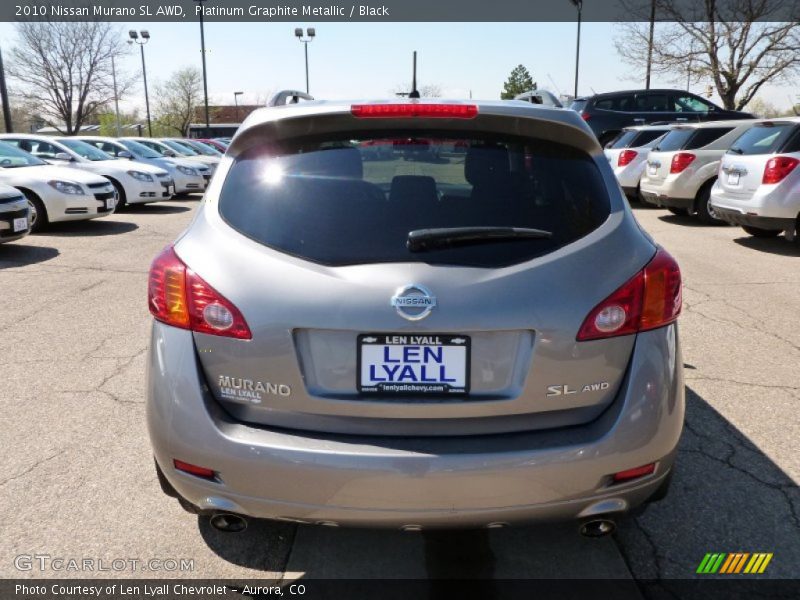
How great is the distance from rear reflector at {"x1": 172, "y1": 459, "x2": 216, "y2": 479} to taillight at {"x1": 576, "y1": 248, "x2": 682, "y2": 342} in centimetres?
126

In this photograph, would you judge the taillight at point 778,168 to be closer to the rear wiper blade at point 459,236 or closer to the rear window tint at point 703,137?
the rear window tint at point 703,137

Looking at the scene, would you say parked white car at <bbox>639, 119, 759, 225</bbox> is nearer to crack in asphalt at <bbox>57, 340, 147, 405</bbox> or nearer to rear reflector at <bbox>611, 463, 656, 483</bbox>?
crack in asphalt at <bbox>57, 340, 147, 405</bbox>

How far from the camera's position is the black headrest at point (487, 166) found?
2379mm

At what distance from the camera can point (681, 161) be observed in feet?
40.4

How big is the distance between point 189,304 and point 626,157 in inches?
581

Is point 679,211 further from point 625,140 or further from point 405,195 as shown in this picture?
point 405,195

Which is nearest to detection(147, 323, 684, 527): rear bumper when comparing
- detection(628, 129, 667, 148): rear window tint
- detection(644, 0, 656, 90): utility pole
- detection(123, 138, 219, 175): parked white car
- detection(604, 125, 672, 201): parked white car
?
detection(604, 125, 672, 201): parked white car

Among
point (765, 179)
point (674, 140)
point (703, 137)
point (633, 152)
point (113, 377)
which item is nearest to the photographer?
point (113, 377)

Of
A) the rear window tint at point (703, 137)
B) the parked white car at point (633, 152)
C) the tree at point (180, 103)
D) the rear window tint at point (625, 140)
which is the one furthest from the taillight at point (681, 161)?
the tree at point (180, 103)

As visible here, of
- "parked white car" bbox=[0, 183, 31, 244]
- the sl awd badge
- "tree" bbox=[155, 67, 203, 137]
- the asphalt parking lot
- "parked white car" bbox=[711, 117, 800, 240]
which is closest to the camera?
the sl awd badge

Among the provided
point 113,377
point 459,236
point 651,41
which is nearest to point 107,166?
point 113,377

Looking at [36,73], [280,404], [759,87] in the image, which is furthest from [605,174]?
[36,73]

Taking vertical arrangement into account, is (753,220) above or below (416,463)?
below

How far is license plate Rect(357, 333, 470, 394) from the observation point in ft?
6.88
